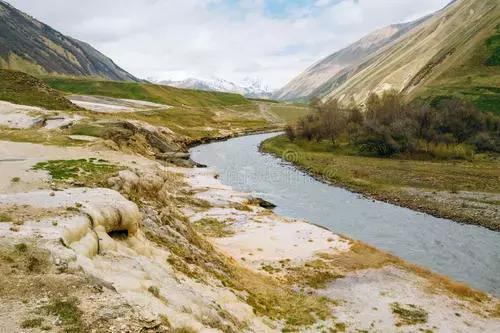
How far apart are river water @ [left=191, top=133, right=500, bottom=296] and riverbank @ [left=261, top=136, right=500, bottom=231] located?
256cm

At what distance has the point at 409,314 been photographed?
1096 inches

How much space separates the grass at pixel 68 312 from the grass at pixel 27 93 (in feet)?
288

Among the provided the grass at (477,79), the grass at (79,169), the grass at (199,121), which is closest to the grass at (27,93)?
the grass at (199,121)

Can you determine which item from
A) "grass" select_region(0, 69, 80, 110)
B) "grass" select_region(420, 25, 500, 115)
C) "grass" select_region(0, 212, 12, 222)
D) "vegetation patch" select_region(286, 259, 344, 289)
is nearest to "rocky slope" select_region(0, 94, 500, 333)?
"vegetation patch" select_region(286, 259, 344, 289)

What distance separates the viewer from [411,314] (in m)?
27.8

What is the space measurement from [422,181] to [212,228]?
39.8 meters

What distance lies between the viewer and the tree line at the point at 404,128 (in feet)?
325

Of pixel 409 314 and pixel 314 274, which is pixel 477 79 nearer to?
pixel 314 274

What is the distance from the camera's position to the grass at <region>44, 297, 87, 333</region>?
1309 centimetres

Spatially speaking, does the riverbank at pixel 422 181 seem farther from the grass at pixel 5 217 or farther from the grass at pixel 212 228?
the grass at pixel 5 217

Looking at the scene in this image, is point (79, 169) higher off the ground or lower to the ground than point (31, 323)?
higher

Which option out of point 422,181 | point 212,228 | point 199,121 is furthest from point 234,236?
point 199,121

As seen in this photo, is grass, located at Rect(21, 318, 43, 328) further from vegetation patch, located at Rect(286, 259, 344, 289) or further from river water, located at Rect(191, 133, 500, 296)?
river water, located at Rect(191, 133, 500, 296)

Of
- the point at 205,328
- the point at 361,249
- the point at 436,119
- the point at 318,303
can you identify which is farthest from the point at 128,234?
the point at 436,119
